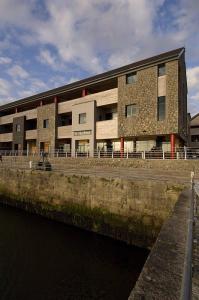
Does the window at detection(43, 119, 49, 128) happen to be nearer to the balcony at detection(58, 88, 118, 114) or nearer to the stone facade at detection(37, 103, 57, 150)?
the stone facade at detection(37, 103, 57, 150)

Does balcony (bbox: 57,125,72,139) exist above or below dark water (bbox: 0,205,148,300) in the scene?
above

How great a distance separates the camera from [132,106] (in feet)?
79.2

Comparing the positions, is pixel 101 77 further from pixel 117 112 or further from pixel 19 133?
pixel 19 133

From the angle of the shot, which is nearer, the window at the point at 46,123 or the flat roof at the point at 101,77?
the flat roof at the point at 101,77

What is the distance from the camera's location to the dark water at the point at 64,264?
8227 millimetres

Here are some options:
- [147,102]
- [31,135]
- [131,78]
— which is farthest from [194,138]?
[31,135]

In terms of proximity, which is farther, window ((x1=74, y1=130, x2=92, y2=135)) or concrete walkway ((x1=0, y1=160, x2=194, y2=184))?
window ((x1=74, y1=130, x2=92, y2=135))

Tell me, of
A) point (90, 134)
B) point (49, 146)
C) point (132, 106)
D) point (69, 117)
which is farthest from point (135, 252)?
point (69, 117)

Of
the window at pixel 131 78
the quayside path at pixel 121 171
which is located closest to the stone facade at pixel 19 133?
the quayside path at pixel 121 171

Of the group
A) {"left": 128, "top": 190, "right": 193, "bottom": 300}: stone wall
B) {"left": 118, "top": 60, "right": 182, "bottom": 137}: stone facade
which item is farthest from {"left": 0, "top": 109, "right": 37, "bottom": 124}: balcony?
{"left": 128, "top": 190, "right": 193, "bottom": 300}: stone wall

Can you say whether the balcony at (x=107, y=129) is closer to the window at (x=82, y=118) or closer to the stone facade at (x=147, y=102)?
the stone facade at (x=147, y=102)

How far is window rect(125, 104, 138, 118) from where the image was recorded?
78.0 ft

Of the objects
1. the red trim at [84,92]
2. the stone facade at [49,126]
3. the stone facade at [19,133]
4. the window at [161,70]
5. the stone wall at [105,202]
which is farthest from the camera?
the stone facade at [19,133]

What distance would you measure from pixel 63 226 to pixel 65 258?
4338 millimetres
